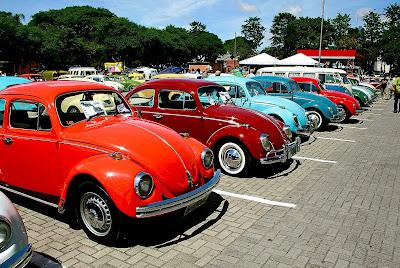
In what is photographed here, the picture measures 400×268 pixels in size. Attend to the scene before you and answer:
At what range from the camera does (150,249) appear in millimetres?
4051

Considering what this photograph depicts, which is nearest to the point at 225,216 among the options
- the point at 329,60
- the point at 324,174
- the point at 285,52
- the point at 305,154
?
the point at 324,174

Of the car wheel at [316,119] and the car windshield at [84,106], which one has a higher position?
the car windshield at [84,106]

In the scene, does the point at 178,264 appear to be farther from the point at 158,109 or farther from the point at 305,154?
the point at 305,154

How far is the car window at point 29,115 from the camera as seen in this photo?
15.1 feet

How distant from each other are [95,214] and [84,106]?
1.58 metres

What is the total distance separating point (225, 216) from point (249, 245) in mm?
891

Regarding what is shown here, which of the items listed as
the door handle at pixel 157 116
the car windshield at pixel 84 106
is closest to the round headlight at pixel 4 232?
the car windshield at pixel 84 106

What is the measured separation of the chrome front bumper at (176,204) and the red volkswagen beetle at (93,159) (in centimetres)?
1

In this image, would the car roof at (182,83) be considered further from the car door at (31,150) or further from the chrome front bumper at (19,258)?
the chrome front bumper at (19,258)

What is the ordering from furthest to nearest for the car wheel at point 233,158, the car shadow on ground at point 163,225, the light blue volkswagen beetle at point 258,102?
1. the light blue volkswagen beetle at point 258,102
2. the car wheel at point 233,158
3. the car shadow on ground at point 163,225

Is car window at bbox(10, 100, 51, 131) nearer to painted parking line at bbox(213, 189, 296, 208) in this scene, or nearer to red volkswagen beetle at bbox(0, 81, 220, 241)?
red volkswagen beetle at bbox(0, 81, 220, 241)

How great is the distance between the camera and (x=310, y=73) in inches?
631

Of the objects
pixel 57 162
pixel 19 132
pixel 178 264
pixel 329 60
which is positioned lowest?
pixel 178 264

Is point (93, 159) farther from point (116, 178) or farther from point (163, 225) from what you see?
point (163, 225)
